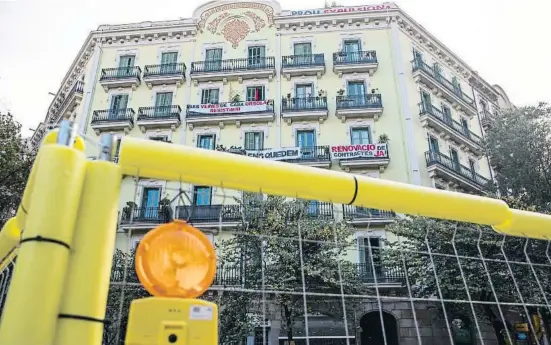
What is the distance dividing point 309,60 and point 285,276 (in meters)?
12.0

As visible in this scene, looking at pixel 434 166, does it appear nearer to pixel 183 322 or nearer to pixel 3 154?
pixel 3 154

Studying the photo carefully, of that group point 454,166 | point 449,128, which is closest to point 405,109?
point 449,128

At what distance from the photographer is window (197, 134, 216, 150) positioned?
19.2 metres

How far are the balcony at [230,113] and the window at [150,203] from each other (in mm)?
3584

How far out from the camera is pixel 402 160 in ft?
59.5

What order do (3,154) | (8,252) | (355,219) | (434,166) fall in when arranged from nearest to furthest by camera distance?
1. (8,252)
2. (3,154)
3. (355,219)
4. (434,166)

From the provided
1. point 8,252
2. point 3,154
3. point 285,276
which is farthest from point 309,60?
point 8,252

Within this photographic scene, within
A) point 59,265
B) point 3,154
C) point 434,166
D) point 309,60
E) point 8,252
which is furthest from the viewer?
point 309,60

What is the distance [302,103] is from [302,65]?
6.54ft

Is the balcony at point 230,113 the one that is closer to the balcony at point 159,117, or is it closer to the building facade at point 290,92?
the building facade at point 290,92

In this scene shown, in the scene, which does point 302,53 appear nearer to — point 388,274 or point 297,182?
point 388,274

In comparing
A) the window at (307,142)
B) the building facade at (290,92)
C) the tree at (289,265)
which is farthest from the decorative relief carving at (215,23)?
the tree at (289,265)

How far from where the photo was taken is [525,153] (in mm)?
17391

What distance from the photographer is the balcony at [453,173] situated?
708 inches
